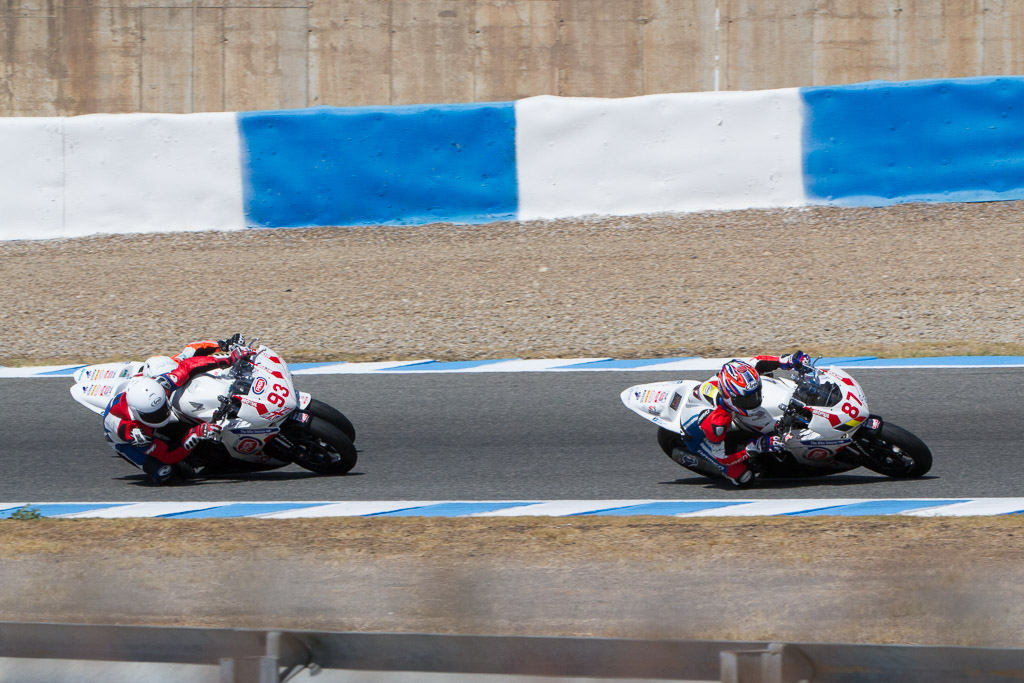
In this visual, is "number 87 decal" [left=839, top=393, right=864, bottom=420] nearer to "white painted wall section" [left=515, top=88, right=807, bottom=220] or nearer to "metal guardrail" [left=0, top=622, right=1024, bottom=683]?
"metal guardrail" [left=0, top=622, right=1024, bottom=683]

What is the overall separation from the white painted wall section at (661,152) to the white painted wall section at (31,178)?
5.66m

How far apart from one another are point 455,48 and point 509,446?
9.74 metres

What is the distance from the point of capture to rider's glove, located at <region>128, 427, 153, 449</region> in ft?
28.1

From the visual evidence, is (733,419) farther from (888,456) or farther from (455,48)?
(455,48)

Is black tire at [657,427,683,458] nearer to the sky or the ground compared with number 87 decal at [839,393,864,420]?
nearer to the ground

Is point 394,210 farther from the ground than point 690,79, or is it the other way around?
point 690,79

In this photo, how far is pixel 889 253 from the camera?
1393 centimetres

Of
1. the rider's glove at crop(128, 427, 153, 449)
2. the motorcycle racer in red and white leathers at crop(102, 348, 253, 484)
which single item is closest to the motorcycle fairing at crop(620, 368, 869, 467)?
the motorcycle racer in red and white leathers at crop(102, 348, 253, 484)

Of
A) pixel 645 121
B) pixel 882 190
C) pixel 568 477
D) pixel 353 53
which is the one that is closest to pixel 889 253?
pixel 882 190

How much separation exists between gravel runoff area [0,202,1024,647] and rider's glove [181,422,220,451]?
0.91m

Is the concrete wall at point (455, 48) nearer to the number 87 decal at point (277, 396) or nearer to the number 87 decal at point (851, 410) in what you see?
the number 87 decal at point (277, 396)

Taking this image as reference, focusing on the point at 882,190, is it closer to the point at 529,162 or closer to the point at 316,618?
the point at 529,162

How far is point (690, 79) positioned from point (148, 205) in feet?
24.5

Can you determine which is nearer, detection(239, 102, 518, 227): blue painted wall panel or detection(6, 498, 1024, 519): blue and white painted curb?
detection(6, 498, 1024, 519): blue and white painted curb
